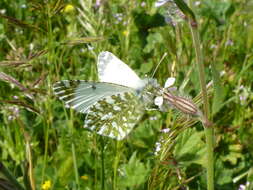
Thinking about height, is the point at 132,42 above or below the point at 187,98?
above

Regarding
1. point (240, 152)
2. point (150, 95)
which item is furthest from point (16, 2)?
point (150, 95)

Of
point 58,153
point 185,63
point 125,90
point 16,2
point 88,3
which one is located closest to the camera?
point 125,90

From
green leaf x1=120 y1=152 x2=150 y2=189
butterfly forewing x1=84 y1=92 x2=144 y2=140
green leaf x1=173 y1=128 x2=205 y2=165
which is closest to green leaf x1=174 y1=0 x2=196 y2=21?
butterfly forewing x1=84 y1=92 x2=144 y2=140

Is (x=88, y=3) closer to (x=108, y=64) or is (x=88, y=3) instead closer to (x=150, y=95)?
(x=108, y=64)

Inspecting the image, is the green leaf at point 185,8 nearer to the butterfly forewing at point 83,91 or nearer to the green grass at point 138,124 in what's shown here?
the green grass at point 138,124

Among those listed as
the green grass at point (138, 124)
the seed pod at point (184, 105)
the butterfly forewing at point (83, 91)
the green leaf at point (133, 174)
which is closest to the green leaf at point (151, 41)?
the green grass at point (138, 124)

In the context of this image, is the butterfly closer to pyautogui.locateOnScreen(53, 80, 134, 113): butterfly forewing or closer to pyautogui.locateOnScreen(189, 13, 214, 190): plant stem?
pyautogui.locateOnScreen(53, 80, 134, 113): butterfly forewing

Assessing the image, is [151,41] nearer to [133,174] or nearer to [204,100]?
[133,174]
